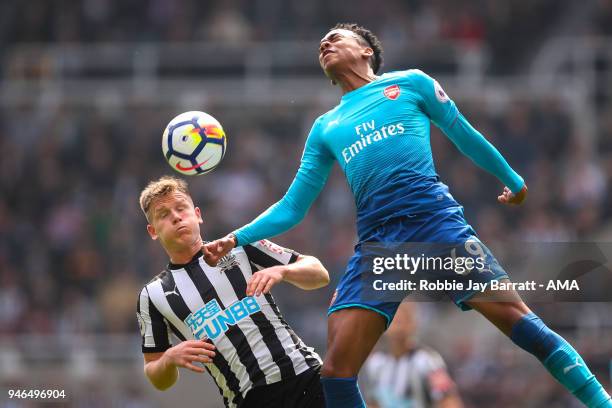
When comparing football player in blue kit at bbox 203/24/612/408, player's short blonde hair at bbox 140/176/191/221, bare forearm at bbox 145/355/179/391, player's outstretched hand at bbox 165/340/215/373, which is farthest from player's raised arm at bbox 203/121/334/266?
bare forearm at bbox 145/355/179/391

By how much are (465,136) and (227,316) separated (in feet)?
5.22

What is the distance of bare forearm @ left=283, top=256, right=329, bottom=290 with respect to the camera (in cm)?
564

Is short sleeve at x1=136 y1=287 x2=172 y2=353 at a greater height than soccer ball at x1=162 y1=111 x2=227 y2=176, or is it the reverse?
soccer ball at x1=162 y1=111 x2=227 y2=176

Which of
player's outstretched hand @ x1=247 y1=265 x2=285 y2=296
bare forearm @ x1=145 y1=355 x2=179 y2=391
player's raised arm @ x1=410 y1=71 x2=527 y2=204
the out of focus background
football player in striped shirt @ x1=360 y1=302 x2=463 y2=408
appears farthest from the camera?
the out of focus background

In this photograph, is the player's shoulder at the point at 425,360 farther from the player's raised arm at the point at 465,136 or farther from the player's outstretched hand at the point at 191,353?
the player's outstretched hand at the point at 191,353

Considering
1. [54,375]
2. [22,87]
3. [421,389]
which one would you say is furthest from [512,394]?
[22,87]

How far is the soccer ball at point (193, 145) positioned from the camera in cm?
638

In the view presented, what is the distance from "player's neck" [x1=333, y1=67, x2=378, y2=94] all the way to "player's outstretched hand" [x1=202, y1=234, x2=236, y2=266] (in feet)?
3.66

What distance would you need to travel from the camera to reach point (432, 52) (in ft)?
51.2

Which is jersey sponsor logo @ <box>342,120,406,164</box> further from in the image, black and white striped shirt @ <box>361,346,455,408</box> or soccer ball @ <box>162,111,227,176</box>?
black and white striped shirt @ <box>361,346,455,408</box>

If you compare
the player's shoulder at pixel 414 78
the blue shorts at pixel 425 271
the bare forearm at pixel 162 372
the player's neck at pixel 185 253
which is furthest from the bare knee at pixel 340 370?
the player's shoulder at pixel 414 78

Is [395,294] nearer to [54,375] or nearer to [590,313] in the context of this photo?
[590,313]

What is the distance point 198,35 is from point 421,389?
991 centimetres

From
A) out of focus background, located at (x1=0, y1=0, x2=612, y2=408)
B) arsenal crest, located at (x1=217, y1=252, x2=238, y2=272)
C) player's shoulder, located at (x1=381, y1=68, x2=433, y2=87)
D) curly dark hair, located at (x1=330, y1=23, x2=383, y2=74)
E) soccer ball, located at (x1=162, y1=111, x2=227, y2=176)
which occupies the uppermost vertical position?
out of focus background, located at (x1=0, y1=0, x2=612, y2=408)
